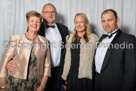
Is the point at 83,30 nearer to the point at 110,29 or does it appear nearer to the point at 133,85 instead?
the point at 110,29

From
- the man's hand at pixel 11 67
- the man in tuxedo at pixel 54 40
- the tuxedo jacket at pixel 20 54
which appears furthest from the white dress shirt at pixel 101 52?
the man's hand at pixel 11 67

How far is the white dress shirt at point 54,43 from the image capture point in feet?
7.58

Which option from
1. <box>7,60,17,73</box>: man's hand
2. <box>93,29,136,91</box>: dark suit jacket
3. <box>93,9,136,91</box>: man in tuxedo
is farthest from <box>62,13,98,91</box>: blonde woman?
<box>7,60,17,73</box>: man's hand

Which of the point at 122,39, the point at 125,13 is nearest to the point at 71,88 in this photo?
the point at 122,39

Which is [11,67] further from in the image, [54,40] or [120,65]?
[120,65]

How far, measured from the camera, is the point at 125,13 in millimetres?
2742

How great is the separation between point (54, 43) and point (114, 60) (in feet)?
3.23

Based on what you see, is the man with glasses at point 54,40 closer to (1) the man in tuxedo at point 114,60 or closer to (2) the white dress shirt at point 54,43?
(2) the white dress shirt at point 54,43

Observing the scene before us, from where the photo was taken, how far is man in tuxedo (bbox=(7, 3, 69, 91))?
7.60 ft

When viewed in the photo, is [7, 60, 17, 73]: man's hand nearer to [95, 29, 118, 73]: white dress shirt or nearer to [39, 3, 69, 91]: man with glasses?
[39, 3, 69, 91]: man with glasses

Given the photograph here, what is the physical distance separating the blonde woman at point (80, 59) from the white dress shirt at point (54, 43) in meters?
0.20

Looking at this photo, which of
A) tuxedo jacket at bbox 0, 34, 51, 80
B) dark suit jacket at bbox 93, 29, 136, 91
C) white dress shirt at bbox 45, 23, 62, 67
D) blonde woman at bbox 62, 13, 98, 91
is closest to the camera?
dark suit jacket at bbox 93, 29, 136, 91

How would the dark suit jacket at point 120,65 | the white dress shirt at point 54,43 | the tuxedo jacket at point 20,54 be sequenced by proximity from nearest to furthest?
the dark suit jacket at point 120,65
the tuxedo jacket at point 20,54
the white dress shirt at point 54,43

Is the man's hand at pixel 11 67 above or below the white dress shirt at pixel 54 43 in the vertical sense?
below
